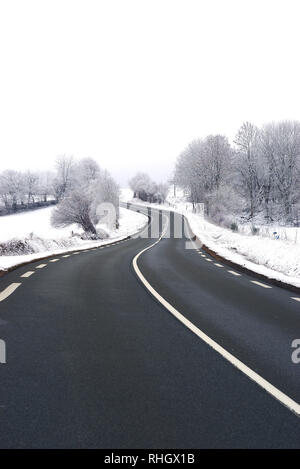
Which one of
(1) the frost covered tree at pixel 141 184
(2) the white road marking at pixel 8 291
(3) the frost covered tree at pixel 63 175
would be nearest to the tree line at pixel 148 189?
(1) the frost covered tree at pixel 141 184

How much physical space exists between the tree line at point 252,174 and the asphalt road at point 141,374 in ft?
154

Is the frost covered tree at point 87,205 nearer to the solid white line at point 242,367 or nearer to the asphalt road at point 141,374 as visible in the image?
the asphalt road at point 141,374

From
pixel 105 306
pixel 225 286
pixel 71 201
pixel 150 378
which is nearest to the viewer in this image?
pixel 150 378

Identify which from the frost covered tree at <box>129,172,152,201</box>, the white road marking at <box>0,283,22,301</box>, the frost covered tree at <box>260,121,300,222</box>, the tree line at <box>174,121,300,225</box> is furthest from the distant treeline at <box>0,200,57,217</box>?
the white road marking at <box>0,283,22,301</box>

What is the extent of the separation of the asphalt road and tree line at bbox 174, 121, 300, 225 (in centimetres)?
4693

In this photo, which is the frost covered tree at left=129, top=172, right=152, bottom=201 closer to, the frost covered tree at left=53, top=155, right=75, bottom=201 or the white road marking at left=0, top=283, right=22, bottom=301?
the frost covered tree at left=53, top=155, right=75, bottom=201

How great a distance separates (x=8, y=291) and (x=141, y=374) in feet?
16.4

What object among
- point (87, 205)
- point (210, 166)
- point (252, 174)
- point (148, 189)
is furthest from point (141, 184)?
point (87, 205)

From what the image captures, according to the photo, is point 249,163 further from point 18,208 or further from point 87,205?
point 18,208

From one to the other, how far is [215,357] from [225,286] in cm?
521

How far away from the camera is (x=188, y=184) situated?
73.1 meters

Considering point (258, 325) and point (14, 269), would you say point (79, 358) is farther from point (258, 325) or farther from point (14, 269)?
point (14, 269)
